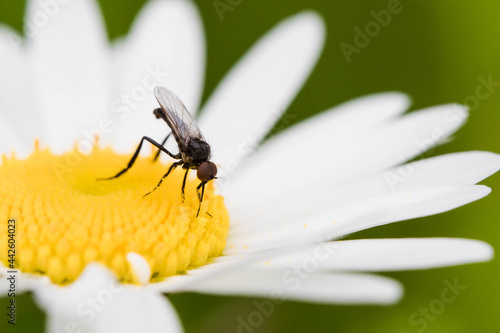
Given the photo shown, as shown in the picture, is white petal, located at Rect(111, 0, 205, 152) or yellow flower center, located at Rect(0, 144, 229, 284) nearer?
yellow flower center, located at Rect(0, 144, 229, 284)

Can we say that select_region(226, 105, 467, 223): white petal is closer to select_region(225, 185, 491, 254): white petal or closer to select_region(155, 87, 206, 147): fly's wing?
select_region(225, 185, 491, 254): white petal

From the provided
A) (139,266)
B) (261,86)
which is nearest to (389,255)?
(139,266)

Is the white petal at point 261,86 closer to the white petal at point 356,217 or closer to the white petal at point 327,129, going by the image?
the white petal at point 327,129

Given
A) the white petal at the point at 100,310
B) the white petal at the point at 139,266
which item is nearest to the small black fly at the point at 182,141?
the white petal at the point at 139,266

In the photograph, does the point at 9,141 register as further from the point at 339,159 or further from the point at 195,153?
the point at 339,159

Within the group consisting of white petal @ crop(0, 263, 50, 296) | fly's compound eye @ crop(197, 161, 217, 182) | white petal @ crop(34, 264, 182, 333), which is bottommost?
white petal @ crop(0, 263, 50, 296)

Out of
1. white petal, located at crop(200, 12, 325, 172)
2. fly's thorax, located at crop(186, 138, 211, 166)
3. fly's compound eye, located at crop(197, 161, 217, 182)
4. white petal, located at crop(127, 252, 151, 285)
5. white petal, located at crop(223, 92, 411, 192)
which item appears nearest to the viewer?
white petal, located at crop(127, 252, 151, 285)

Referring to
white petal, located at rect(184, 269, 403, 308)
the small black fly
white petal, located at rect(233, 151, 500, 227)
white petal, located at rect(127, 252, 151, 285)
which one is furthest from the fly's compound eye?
white petal, located at rect(184, 269, 403, 308)
